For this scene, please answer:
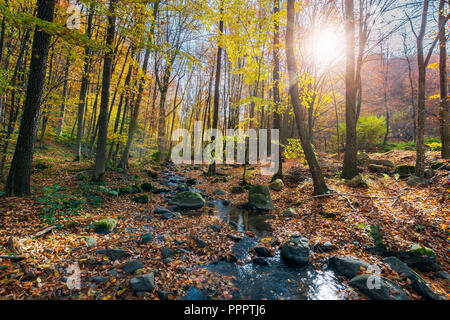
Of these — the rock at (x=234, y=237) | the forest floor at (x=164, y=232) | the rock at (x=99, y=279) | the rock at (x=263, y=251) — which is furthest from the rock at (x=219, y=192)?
the rock at (x=99, y=279)

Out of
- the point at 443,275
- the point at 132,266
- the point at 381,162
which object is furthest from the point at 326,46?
the point at 132,266

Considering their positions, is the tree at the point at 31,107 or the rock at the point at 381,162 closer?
the tree at the point at 31,107

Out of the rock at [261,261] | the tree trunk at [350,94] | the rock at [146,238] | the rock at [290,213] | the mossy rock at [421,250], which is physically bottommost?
the rock at [261,261]

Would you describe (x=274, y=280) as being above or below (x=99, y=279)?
below

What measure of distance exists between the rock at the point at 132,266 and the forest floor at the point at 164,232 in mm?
66

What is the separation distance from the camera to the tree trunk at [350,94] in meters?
8.41

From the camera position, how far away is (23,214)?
5.07 meters

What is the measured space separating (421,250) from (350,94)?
23.1 ft

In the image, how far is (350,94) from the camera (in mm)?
8812

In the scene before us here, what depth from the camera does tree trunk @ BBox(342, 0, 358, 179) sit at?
8.41m

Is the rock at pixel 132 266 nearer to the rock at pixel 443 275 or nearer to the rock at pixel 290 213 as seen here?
the rock at pixel 290 213

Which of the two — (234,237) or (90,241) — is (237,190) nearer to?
(234,237)

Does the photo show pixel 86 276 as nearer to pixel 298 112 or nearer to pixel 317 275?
pixel 317 275
